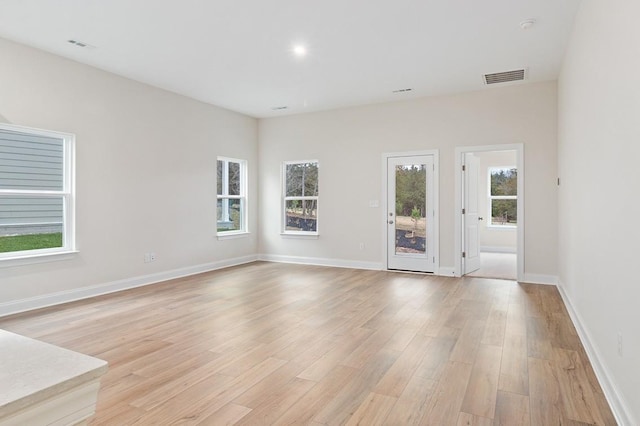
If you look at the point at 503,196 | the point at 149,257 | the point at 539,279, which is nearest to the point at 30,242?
the point at 149,257

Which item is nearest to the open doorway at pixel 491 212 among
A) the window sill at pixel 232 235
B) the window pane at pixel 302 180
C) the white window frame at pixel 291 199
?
the white window frame at pixel 291 199

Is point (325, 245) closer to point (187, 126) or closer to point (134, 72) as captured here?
point (187, 126)

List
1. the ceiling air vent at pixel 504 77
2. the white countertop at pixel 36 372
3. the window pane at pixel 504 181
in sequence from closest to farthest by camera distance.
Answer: the white countertop at pixel 36 372 → the ceiling air vent at pixel 504 77 → the window pane at pixel 504 181

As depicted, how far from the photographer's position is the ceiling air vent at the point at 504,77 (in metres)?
5.27

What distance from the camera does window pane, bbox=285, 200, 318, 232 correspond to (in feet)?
24.9

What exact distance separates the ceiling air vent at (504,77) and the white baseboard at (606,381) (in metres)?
3.20

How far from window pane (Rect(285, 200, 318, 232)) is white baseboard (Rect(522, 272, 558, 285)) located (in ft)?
11.8

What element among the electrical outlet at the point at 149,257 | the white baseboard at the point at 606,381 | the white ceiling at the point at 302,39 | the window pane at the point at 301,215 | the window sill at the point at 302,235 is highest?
the white ceiling at the point at 302,39

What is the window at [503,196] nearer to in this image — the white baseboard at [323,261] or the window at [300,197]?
the white baseboard at [323,261]

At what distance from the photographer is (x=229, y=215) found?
291 inches

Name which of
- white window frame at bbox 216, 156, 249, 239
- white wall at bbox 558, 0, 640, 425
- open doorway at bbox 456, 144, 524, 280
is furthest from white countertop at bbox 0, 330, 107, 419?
white window frame at bbox 216, 156, 249, 239

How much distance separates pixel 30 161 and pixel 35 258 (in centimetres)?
108

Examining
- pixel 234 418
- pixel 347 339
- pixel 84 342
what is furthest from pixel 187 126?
pixel 234 418

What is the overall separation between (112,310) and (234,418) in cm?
282
